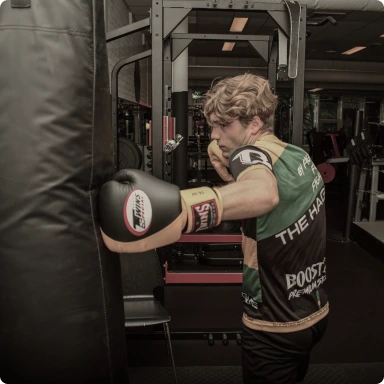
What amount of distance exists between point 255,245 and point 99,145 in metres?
0.59

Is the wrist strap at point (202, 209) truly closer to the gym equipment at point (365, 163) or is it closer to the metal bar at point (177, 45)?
the metal bar at point (177, 45)

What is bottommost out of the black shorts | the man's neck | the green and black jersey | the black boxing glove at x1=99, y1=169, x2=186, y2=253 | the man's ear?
the black shorts

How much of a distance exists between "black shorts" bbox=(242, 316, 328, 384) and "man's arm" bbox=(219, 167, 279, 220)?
527mm

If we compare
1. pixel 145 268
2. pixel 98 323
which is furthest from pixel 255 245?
pixel 145 268

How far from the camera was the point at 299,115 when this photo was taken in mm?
2646

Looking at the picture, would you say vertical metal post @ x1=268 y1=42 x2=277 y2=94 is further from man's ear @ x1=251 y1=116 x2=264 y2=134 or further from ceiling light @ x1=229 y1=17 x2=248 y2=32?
ceiling light @ x1=229 y1=17 x2=248 y2=32

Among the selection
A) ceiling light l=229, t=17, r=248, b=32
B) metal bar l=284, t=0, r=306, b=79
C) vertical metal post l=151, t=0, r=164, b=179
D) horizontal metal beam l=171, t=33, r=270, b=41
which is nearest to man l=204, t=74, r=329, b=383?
metal bar l=284, t=0, r=306, b=79

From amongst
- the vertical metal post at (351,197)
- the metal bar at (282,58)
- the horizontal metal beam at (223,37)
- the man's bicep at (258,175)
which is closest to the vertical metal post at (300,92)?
the metal bar at (282,58)

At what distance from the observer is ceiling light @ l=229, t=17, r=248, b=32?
24.4 feet

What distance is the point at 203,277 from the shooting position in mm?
2768

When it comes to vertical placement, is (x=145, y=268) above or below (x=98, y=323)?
below

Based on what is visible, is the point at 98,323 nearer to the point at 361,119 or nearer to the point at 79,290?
the point at 79,290

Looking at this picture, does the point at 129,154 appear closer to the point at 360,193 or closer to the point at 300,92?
the point at 300,92

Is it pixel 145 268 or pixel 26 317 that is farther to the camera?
pixel 145 268
